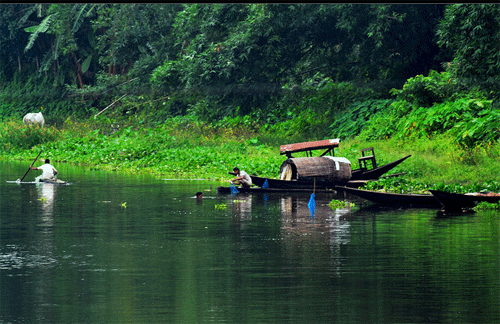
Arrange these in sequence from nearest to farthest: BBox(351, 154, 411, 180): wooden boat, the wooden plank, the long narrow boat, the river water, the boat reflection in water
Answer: the river water
the boat reflection in water
the long narrow boat
BBox(351, 154, 411, 180): wooden boat
the wooden plank

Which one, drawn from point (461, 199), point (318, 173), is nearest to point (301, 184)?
point (318, 173)

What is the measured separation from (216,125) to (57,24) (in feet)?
53.6

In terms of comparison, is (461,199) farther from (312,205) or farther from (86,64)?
(86,64)

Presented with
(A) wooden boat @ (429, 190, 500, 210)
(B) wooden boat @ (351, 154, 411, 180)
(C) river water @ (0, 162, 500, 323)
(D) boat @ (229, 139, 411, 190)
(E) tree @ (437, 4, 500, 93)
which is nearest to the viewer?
(C) river water @ (0, 162, 500, 323)

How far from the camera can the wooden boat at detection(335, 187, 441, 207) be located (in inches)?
815

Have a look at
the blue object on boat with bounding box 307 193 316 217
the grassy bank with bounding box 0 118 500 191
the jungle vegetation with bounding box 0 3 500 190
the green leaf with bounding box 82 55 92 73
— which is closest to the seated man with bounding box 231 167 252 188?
the blue object on boat with bounding box 307 193 316 217

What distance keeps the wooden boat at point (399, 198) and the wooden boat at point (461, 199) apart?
61 cm

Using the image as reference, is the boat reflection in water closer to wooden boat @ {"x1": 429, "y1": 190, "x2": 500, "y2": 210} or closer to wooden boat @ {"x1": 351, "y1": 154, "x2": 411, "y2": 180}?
wooden boat @ {"x1": 429, "y1": 190, "x2": 500, "y2": 210}

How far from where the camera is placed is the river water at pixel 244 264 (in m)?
9.66

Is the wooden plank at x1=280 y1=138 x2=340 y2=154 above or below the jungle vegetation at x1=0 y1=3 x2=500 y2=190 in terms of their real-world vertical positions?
below

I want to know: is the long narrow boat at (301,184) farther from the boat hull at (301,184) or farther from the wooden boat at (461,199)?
the wooden boat at (461,199)

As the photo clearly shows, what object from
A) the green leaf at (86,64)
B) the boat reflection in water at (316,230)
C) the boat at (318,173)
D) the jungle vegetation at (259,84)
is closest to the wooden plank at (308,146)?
the boat at (318,173)

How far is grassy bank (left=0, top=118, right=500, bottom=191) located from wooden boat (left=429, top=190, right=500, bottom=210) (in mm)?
2094

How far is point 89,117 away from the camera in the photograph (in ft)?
183
